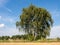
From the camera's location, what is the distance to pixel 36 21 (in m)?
56.2

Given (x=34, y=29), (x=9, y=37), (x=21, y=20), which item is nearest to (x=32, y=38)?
(x=34, y=29)

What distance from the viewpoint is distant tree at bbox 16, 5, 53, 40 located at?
5625cm

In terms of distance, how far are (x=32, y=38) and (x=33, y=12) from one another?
817 centimetres

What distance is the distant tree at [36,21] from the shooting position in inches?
2215

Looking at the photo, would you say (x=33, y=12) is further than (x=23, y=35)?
No

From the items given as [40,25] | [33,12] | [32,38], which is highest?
[33,12]

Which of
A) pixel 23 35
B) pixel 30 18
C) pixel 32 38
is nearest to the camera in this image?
pixel 32 38

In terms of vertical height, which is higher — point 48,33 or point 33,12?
point 33,12

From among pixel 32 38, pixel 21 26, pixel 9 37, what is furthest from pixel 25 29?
pixel 9 37

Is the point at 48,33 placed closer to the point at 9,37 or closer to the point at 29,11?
the point at 29,11

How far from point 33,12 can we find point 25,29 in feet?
19.1

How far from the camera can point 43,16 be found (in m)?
56.9

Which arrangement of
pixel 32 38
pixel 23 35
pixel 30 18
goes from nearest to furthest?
pixel 32 38 → pixel 30 18 → pixel 23 35

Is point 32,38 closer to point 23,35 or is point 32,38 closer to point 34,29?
point 34,29
